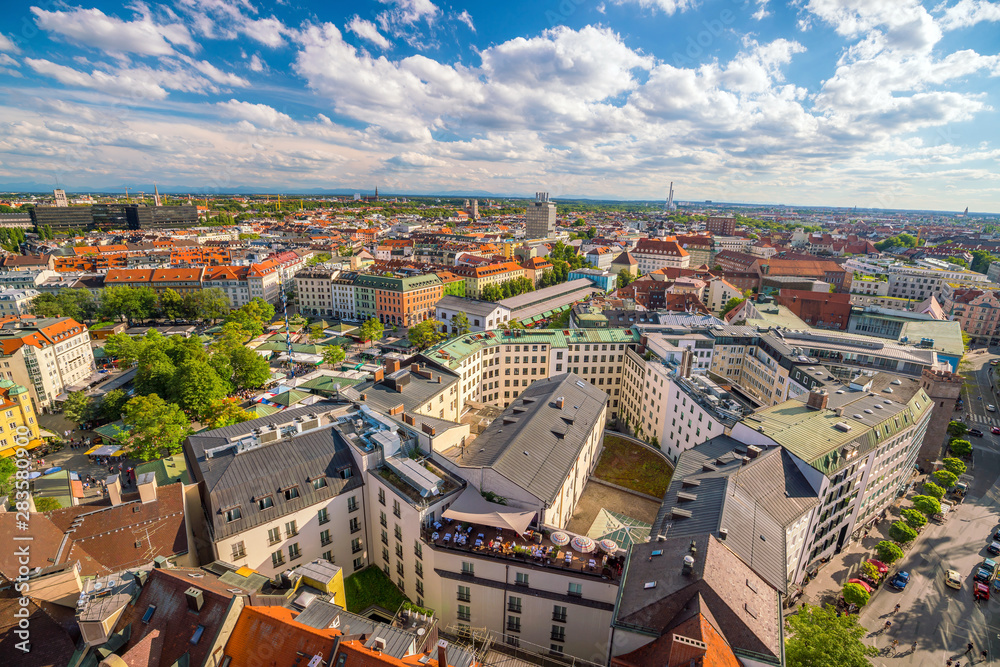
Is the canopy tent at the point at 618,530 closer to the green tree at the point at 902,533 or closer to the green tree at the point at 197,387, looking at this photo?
the green tree at the point at 902,533

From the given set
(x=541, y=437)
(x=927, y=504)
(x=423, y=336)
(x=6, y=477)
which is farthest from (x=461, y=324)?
(x=927, y=504)

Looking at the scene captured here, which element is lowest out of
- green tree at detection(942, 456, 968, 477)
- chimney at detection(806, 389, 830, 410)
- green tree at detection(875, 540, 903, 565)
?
green tree at detection(875, 540, 903, 565)

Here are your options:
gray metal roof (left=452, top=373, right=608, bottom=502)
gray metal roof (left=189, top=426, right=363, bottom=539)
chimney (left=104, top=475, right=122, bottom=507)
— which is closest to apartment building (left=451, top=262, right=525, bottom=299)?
gray metal roof (left=452, top=373, right=608, bottom=502)

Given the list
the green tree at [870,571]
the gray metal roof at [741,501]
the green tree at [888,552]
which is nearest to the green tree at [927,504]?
the green tree at [888,552]

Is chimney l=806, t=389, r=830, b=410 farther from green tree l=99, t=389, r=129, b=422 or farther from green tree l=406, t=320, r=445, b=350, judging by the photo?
green tree l=99, t=389, r=129, b=422

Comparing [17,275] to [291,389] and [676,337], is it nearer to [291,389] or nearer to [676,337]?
[291,389]

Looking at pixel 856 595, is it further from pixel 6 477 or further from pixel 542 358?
pixel 6 477
